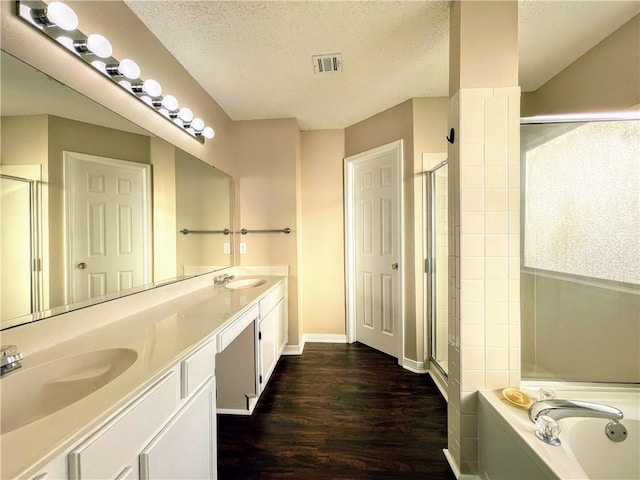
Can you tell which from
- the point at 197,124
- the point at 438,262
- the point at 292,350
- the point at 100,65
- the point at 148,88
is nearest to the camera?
the point at 100,65

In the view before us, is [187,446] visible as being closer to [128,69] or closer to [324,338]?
[128,69]

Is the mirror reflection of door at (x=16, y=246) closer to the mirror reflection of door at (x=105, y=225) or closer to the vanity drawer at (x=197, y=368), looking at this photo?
the mirror reflection of door at (x=105, y=225)

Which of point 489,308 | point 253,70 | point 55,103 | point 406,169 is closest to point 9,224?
point 55,103

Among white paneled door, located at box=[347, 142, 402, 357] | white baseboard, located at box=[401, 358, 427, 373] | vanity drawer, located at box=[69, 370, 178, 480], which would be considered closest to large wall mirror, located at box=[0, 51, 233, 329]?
vanity drawer, located at box=[69, 370, 178, 480]

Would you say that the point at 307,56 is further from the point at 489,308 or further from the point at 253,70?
the point at 489,308

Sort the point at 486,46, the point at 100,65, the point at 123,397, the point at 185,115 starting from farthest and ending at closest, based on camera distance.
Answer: the point at 185,115
the point at 486,46
the point at 100,65
the point at 123,397

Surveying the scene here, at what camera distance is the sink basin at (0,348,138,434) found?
2.31 ft

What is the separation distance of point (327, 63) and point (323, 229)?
1.58 m

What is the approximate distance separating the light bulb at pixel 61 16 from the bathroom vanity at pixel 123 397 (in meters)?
1.09

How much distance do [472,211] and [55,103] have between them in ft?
5.95

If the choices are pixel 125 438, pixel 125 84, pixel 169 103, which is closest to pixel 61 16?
pixel 125 84

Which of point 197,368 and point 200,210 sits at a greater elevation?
point 200,210

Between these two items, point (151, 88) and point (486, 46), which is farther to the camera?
point (151, 88)

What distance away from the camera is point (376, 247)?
270 centimetres
